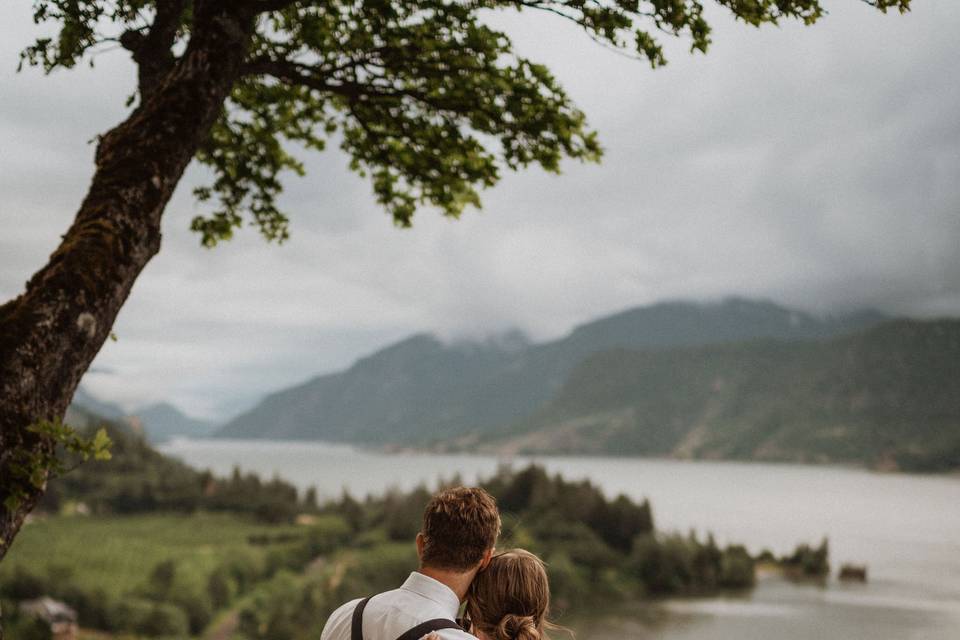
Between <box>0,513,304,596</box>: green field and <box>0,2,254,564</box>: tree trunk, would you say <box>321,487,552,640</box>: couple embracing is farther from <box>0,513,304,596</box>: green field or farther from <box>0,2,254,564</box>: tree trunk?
<box>0,513,304,596</box>: green field

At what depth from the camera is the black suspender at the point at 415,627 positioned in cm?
279

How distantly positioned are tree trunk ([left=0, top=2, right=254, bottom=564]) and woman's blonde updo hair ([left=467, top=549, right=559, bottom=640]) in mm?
2049

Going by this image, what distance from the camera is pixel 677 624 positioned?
62250mm

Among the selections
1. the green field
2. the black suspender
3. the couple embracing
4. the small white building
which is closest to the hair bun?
the couple embracing

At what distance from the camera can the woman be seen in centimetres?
351

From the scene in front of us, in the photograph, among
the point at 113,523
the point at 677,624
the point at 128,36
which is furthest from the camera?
the point at 113,523

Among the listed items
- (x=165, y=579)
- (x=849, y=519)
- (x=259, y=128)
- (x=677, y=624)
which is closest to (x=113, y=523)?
(x=165, y=579)

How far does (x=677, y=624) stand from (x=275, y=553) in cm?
3591

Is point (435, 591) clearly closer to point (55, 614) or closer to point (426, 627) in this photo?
point (426, 627)

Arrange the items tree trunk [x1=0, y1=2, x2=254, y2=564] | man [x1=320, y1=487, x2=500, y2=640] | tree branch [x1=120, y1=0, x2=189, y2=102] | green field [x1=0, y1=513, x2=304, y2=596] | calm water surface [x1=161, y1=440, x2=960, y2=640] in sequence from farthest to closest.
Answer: calm water surface [x1=161, y1=440, x2=960, y2=640], green field [x1=0, y1=513, x2=304, y2=596], tree branch [x1=120, y1=0, x2=189, y2=102], tree trunk [x1=0, y1=2, x2=254, y2=564], man [x1=320, y1=487, x2=500, y2=640]

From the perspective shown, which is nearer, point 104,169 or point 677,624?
point 104,169

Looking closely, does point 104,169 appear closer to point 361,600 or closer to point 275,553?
point 361,600

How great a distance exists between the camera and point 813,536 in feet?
332

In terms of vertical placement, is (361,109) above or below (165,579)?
above
